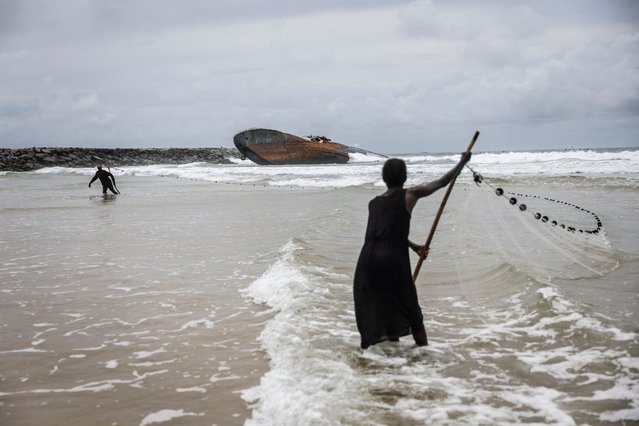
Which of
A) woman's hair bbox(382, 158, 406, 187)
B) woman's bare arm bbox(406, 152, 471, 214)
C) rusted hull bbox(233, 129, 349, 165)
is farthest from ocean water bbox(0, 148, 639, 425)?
rusted hull bbox(233, 129, 349, 165)

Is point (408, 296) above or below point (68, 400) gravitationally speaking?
above

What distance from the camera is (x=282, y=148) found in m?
51.4

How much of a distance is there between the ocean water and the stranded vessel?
40513 millimetres

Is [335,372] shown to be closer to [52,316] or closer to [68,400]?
[68,400]

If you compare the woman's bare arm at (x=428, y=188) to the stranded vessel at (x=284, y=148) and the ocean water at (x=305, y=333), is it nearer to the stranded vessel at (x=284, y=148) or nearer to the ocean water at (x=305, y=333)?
the ocean water at (x=305, y=333)

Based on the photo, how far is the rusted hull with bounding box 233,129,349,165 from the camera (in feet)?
167

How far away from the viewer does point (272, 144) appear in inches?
2025

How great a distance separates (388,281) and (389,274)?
0.06 meters

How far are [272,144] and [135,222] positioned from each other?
38.3 m

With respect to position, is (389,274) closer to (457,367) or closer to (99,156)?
(457,367)

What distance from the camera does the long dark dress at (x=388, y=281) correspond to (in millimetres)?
4230

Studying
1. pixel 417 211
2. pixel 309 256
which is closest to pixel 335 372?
pixel 309 256

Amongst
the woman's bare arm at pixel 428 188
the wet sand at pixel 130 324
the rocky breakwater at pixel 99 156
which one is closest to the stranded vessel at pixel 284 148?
the rocky breakwater at pixel 99 156

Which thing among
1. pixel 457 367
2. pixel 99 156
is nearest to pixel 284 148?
pixel 99 156
